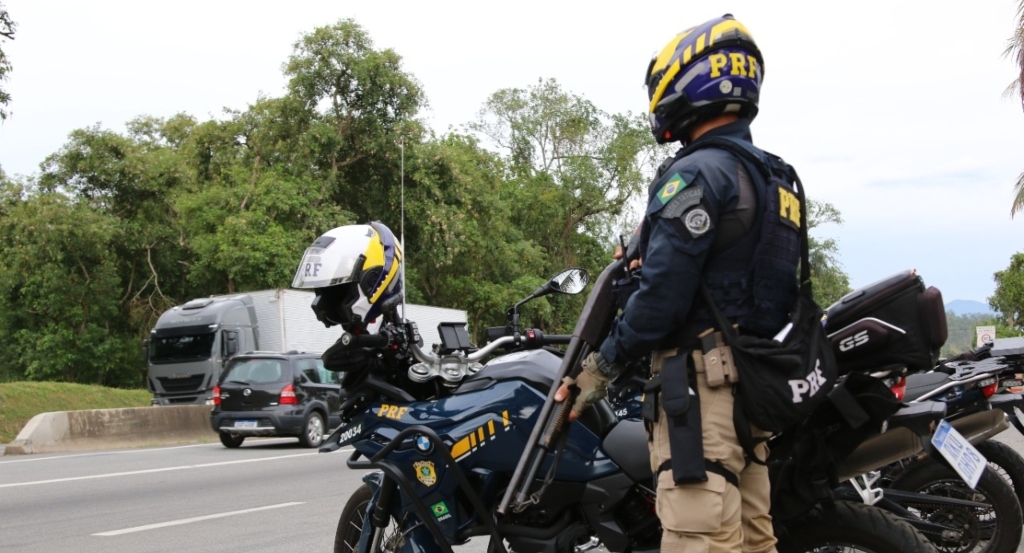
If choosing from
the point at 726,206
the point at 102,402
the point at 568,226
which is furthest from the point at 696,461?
the point at 568,226

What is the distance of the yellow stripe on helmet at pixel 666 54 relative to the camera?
10.4ft

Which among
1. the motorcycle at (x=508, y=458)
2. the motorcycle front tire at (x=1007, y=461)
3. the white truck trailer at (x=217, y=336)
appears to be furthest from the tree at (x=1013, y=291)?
the motorcycle at (x=508, y=458)


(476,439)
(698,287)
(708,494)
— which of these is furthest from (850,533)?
(476,439)

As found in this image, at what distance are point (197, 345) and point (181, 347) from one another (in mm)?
454

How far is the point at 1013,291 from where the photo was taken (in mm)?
41219

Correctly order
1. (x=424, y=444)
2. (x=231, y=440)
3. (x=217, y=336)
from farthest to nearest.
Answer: (x=217, y=336)
(x=231, y=440)
(x=424, y=444)

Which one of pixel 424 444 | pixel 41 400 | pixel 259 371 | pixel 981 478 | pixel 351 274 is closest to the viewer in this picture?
pixel 424 444

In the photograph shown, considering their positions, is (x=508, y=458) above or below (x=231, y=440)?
above

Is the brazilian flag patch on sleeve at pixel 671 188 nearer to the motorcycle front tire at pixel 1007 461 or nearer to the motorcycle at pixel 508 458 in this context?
the motorcycle at pixel 508 458

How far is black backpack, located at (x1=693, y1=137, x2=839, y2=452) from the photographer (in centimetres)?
292

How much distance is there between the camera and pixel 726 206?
2.99 m

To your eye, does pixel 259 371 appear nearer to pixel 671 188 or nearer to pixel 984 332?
pixel 671 188

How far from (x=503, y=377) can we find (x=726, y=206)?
4.12ft

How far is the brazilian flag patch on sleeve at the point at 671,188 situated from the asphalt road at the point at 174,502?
4.10 metres
